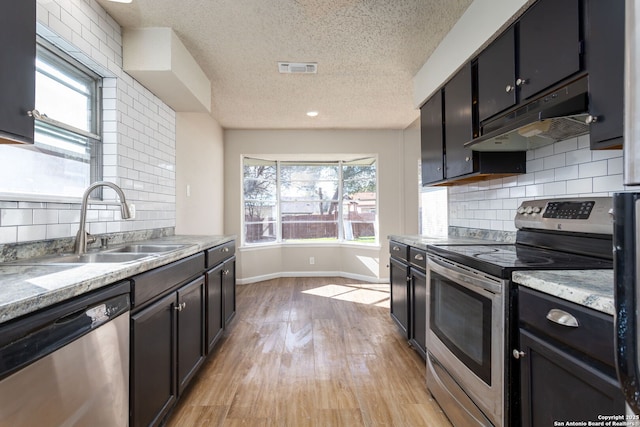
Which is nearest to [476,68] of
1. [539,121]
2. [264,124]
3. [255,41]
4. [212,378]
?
[539,121]

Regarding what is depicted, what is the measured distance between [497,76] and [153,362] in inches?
94.1

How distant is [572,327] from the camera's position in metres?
0.84

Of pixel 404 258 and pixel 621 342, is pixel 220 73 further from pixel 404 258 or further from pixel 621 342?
pixel 621 342

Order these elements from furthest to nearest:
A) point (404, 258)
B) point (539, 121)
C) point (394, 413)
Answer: point (404, 258)
point (394, 413)
point (539, 121)

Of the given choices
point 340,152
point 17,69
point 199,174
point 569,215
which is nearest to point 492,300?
point 569,215

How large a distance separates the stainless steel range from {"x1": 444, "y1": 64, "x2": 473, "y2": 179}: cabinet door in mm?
524

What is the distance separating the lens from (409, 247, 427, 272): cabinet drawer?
6.71 feet

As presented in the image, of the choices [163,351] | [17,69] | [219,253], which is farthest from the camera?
[219,253]

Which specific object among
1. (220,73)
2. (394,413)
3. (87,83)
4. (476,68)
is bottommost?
(394,413)

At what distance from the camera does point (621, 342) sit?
24.0 inches

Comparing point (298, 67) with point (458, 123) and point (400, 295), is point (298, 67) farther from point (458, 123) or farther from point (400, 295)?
point (400, 295)

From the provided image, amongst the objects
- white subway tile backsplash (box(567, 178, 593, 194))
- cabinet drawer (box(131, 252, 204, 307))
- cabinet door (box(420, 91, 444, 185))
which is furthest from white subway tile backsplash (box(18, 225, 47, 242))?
white subway tile backsplash (box(567, 178, 593, 194))

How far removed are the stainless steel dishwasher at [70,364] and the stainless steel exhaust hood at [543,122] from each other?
6.13 ft

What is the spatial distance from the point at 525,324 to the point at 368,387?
1.19 metres
